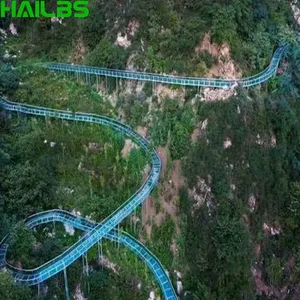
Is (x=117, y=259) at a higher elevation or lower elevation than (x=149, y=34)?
lower

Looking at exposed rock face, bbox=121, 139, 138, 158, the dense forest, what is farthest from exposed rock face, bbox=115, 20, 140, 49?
exposed rock face, bbox=121, 139, 138, 158

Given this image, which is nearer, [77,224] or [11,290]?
[11,290]

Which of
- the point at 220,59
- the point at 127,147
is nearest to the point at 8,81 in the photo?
the point at 127,147

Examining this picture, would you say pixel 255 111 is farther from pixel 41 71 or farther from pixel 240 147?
pixel 41 71

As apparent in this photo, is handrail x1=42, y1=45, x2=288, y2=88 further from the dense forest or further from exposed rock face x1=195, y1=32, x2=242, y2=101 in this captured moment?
exposed rock face x1=195, y1=32, x2=242, y2=101

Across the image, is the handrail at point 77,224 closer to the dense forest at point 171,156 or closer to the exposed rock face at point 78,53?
the dense forest at point 171,156

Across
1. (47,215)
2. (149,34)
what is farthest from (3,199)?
(149,34)

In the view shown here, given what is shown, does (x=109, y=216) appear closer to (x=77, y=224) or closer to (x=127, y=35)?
(x=77, y=224)
